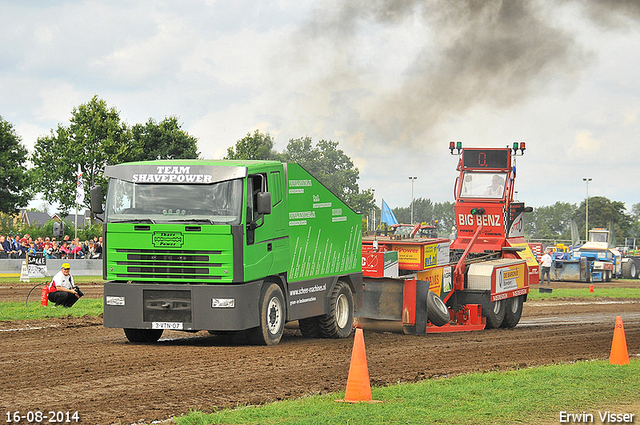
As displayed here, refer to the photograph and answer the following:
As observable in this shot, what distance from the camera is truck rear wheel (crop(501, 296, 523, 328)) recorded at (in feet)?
61.2

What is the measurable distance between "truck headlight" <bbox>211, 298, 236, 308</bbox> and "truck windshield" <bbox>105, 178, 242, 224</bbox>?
123 cm

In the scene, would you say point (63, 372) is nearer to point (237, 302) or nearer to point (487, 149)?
point (237, 302)

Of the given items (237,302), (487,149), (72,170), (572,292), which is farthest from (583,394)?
(72,170)

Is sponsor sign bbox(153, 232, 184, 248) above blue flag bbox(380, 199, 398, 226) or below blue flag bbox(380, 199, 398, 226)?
below

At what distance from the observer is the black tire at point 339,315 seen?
14.4m

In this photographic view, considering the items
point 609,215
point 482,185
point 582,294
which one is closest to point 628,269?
point 582,294

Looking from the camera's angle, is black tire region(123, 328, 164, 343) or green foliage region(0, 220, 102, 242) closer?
black tire region(123, 328, 164, 343)

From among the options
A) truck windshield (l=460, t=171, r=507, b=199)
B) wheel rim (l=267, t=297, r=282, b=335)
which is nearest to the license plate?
wheel rim (l=267, t=297, r=282, b=335)

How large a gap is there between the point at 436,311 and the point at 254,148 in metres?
18.3

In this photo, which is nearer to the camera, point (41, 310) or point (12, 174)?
point (41, 310)

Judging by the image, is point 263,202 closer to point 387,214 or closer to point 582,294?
point 387,214

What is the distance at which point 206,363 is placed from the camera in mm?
10453

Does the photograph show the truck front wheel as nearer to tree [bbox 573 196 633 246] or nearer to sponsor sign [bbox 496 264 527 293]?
sponsor sign [bbox 496 264 527 293]

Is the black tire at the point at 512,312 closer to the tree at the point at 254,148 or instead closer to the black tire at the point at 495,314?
the black tire at the point at 495,314
